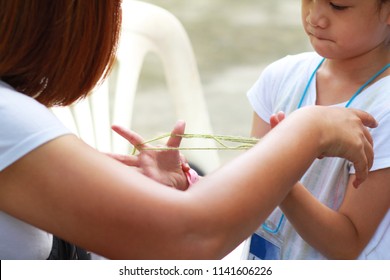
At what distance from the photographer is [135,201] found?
0.91 metres

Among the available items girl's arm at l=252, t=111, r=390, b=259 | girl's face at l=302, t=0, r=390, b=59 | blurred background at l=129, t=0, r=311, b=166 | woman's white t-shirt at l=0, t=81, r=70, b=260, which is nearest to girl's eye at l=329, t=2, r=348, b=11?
girl's face at l=302, t=0, r=390, b=59

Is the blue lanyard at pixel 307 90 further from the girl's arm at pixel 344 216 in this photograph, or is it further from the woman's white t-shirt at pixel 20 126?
the woman's white t-shirt at pixel 20 126

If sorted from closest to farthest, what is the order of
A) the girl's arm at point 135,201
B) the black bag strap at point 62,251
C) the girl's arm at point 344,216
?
the girl's arm at point 135,201
the black bag strap at point 62,251
the girl's arm at point 344,216

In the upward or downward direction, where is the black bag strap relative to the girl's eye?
downward

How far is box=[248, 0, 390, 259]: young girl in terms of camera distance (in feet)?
4.41

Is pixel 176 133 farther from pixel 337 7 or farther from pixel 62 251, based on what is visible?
pixel 337 7

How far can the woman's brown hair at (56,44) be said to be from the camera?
0.98 metres

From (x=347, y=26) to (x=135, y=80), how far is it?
3.90ft

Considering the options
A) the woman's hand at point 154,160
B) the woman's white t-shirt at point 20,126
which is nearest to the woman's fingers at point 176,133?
the woman's hand at point 154,160

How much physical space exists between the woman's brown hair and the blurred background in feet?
8.18

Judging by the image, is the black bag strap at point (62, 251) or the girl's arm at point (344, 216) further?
the girl's arm at point (344, 216)

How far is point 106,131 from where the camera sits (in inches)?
92.7

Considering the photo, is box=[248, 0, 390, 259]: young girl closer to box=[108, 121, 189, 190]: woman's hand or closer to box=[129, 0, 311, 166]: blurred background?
box=[108, 121, 189, 190]: woman's hand

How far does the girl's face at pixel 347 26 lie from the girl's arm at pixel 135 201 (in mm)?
445
